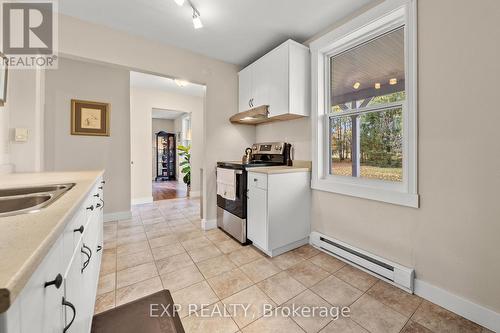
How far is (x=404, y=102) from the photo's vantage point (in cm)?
174

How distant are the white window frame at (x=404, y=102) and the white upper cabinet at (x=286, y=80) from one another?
11cm

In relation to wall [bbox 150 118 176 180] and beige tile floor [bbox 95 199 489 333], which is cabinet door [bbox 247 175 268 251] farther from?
wall [bbox 150 118 176 180]

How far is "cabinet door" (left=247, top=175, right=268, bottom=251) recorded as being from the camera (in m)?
2.24

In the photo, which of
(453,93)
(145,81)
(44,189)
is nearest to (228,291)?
(44,189)

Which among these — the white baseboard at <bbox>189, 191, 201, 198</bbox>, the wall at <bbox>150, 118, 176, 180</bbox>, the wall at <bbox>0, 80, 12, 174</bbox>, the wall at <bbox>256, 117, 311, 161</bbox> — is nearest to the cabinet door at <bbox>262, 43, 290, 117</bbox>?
the wall at <bbox>256, 117, 311, 161</bbox>

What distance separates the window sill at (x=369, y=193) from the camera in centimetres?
169

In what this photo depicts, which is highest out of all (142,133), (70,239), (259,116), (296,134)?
(142,133)

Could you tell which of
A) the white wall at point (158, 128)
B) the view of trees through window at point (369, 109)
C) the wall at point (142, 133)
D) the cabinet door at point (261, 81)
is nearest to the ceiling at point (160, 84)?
the wall at point (142, 133)

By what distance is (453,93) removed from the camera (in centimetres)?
147

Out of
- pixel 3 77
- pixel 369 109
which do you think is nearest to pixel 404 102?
pixel 369 109

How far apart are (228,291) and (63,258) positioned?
130 centimetres

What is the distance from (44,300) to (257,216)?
1.91 m

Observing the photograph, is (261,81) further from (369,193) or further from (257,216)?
(369,193)

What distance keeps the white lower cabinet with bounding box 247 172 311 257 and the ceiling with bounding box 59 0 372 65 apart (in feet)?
5.28
